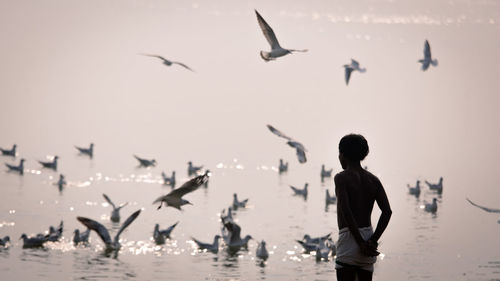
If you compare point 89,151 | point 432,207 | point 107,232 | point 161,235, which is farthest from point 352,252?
point 89,151

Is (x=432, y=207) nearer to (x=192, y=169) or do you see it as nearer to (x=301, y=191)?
(x=301, y=191)

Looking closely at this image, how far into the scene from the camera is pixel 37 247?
23.4m

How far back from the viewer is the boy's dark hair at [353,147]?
9.20 m

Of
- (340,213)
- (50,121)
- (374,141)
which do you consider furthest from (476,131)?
(340,213)

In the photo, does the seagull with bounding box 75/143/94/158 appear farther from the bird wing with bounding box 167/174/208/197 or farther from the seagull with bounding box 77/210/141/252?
the bird wing with bounding box 167/174/208/197

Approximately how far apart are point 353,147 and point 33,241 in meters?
15.4

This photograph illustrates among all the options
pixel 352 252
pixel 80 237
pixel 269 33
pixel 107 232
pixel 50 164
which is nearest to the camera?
pixel 352 252

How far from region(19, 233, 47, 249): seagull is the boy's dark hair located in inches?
598

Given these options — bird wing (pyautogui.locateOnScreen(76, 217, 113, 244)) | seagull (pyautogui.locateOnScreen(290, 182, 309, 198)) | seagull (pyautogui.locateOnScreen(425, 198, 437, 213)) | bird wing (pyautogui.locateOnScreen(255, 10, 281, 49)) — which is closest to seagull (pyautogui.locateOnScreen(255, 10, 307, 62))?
bird wing (pyautogui.locateOnScreen(255, 10, 281, 49))

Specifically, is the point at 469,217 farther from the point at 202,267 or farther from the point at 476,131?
the point at 476,131

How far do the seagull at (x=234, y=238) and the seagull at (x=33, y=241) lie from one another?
4.20 m

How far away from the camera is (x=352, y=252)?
29.6ft

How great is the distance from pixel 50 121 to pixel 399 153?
99.3ft

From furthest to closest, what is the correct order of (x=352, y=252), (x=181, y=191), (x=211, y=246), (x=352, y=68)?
(x=352, y=68) < (x=211, y=246) < (x=181, y=191) < (x=352, y=252)
